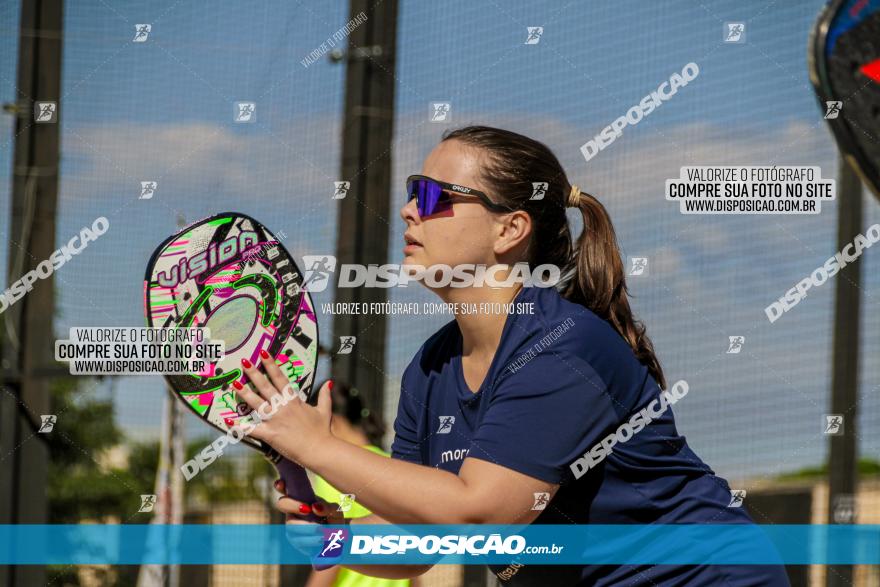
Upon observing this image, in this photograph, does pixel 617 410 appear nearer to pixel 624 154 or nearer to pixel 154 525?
pixel 624 154

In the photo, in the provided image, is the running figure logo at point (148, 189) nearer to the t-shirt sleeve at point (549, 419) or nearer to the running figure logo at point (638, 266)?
the running figure logo at point (638, 266)

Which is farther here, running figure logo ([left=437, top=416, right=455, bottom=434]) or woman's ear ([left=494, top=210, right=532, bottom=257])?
woman's ear ([left=494, top=210, right=532, bottom=257])

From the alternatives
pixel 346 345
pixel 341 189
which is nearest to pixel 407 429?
pixel 346 345

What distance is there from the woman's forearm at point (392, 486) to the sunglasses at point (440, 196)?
2.39ft

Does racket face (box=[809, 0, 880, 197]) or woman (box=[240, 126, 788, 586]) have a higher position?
racket face (box=[809, 0, 880, 197])

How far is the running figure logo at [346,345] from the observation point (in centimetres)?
414

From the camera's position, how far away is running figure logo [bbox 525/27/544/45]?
407 cm

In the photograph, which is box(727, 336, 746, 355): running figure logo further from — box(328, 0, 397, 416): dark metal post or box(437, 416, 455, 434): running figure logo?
box(437, 416, 455, 434): running figure logo

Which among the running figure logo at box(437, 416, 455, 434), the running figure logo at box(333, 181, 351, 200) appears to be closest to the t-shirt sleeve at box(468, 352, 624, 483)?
the running figure logo at box(437, 416, 455, 434)

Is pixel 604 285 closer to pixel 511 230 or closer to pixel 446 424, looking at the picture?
pixel 511 230

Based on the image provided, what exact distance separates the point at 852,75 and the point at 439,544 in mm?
1407

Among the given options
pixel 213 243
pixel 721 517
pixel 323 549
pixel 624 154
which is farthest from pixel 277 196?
pixel 721 517

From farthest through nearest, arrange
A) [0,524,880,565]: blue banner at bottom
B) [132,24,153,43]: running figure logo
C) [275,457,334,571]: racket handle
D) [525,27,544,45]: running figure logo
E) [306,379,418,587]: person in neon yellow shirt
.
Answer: [132,24,153,43]: running figure logo → [525,27,544,45]: running figure logo → [306,379,418,587]: person in neon yellow shirt → [275,457,334,571]: racket handle → [0,524,880,565]: blue banner at bottom

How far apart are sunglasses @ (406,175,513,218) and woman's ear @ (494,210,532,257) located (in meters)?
0.02
